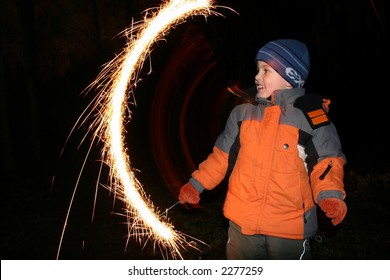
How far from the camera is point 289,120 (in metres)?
2.68

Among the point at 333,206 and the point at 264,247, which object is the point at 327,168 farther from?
the point at 264,247

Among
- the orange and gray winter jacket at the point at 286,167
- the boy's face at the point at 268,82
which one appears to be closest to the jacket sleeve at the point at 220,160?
the orange and gray winter jacket at the point at 286,167

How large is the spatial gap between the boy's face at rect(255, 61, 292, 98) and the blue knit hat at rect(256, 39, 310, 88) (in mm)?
37

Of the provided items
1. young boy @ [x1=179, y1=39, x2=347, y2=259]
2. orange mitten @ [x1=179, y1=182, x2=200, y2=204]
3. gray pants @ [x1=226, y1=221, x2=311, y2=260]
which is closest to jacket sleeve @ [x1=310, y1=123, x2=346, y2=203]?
young boy @ [x1=179, y1=39, x2=347, y2=259]

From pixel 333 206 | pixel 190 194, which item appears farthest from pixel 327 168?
pixel 190 194

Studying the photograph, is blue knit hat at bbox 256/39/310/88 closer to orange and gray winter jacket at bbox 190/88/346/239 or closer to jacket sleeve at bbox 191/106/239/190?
orange and gray winter jacket at bbox 190/88/346/239

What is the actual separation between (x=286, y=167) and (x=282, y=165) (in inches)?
1.2

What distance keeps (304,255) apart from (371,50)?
476 cm


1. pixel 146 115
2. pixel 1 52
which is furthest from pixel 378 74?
pixel 146 115

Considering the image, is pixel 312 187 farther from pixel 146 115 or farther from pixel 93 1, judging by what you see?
pixel 93 1

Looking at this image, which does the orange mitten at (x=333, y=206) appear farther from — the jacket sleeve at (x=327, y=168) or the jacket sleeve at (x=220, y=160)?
the jacket sleeve at (x=220, y=160)

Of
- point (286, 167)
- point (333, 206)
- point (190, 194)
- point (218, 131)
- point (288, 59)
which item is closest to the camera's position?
point (333, 206)

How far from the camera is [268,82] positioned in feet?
9.28

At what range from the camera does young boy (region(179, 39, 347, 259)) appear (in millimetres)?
2584
